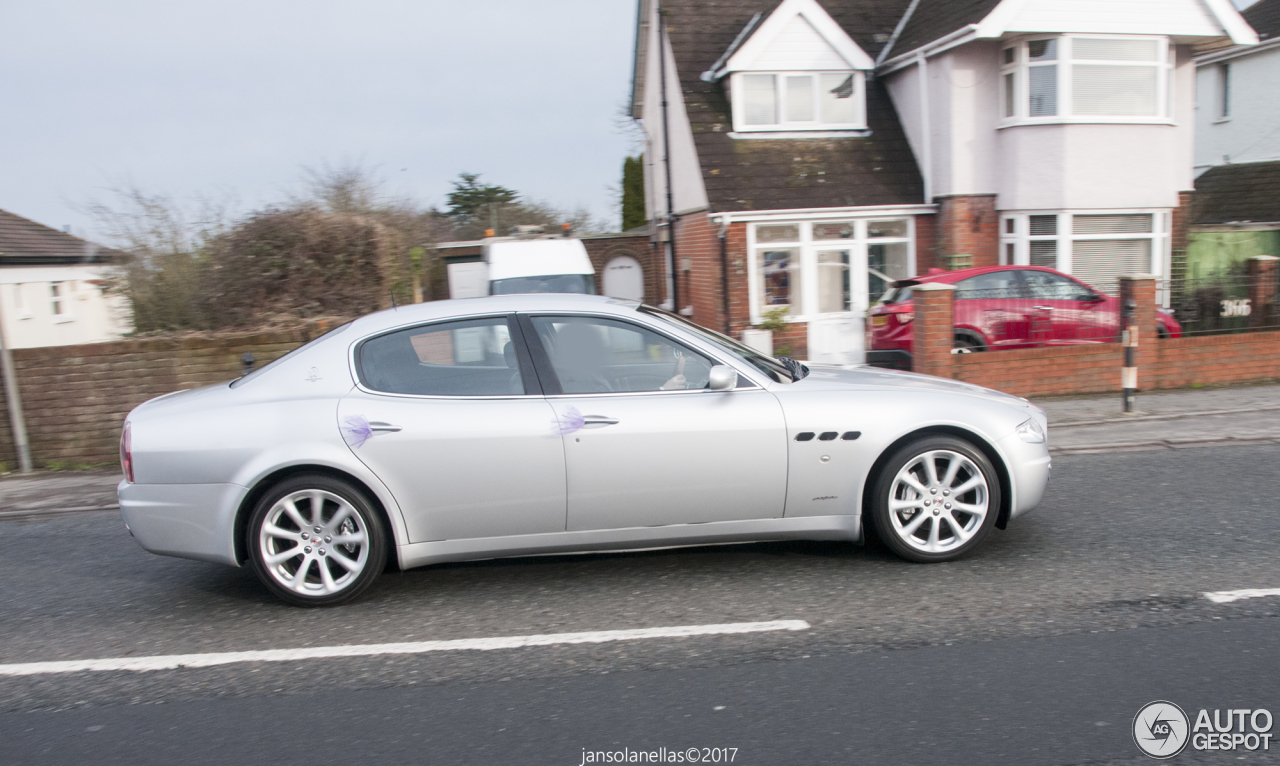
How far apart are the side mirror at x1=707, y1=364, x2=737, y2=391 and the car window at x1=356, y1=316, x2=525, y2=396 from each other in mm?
994

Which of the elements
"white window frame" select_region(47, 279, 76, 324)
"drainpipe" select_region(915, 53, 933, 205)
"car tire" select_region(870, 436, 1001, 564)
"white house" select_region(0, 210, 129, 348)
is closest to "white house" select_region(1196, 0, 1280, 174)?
"drainpipe" select_region(915, 53, 933, 205)

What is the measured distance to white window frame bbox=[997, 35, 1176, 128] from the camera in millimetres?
16156

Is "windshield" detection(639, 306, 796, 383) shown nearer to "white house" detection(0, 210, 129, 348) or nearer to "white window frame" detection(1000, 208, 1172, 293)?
"white window frame" detection(1000, 208, 1172, 293)

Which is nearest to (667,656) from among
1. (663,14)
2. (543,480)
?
(543,480)

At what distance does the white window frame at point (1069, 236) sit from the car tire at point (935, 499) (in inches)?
498

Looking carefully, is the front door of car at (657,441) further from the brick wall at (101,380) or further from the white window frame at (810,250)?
the white window frame at (810,250)

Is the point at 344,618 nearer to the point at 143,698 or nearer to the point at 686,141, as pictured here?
the point at 143,698

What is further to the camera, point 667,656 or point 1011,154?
point 1011,154

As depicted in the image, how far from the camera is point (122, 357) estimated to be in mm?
9664

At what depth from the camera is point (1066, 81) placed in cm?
1616

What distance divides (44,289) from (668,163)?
1923 cm

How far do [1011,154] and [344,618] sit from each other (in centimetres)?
1539

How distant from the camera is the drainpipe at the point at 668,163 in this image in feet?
66.4

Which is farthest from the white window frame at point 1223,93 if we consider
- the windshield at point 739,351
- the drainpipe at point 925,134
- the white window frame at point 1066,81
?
the windshield at point 739,351
